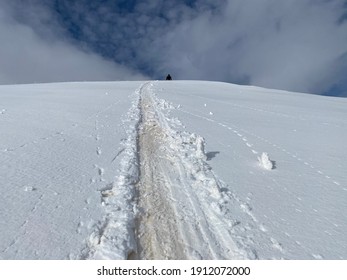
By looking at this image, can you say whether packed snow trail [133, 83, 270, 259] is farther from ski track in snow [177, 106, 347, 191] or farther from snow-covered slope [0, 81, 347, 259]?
ski track in snow [177, 106, 347, 191]

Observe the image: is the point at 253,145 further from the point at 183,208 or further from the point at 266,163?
the point at 183,208

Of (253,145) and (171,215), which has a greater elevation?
(253,145)

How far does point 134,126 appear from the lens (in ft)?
26.9

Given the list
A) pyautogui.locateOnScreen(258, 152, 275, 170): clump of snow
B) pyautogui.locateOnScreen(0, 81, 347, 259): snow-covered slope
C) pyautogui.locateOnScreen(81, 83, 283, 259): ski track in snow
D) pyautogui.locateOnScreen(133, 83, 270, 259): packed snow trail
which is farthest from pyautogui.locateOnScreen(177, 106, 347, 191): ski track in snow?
pyautogui.locateOnScreen(81, 83, 283, 259): ski track in snow

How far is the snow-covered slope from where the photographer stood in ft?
10.7

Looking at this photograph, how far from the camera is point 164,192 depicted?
4.46 metres

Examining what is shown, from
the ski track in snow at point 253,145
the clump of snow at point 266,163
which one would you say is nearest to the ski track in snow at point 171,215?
the clump of snow at point 266,163

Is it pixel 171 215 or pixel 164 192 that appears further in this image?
pixel 164 192

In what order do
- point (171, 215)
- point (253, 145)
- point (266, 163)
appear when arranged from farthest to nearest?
point (253, 145)
point (266, 163)
point (171, 215)

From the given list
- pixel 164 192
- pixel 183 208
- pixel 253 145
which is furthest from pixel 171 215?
pixel 253 145

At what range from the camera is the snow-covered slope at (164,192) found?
3.27 meters
